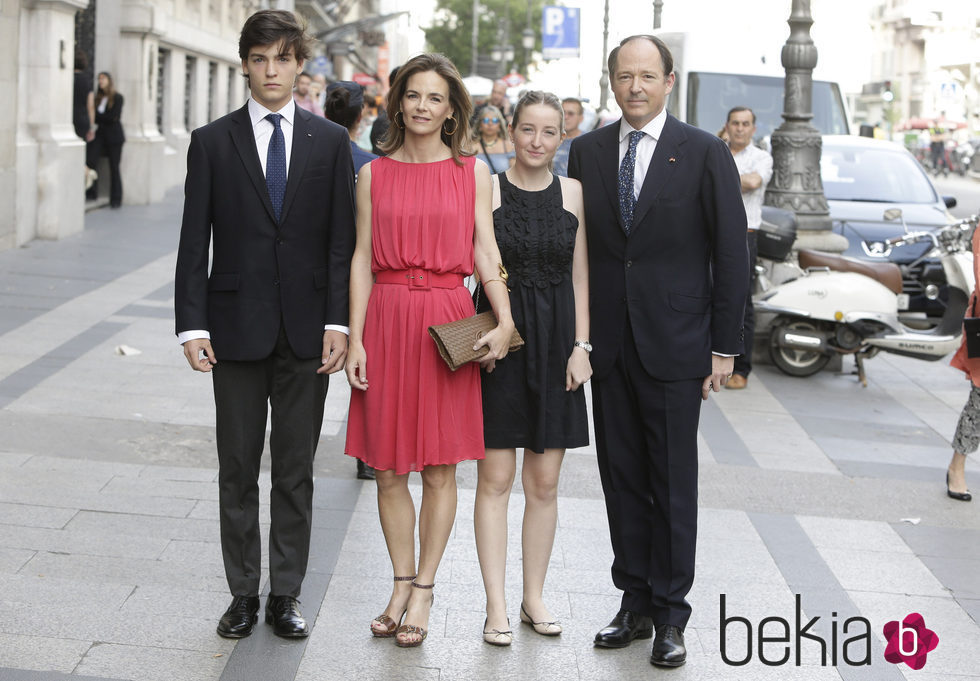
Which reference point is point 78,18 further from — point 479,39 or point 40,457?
point 479,39

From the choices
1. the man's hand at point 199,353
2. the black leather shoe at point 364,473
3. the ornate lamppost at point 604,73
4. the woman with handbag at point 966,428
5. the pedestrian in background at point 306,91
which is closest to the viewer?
the man's hand at point 199,353

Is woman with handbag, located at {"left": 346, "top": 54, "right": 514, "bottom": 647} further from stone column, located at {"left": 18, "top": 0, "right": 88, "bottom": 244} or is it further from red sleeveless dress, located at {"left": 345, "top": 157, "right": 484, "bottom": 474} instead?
stone column, located at {"left": 18, "top": 0, "right": 88, "bottom": 244}

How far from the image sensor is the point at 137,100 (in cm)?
2156

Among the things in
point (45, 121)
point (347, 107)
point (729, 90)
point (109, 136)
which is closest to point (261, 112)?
point (347, 107)

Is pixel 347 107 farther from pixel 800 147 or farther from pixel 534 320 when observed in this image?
pixel 800 147

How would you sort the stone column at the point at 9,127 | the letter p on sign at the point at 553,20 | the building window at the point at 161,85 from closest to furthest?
the stone column at the point at 9,127 → the building window at the point at 161,85 → the letter p on sign at the point at 553,20

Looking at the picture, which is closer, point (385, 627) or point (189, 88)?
point (385, 627)

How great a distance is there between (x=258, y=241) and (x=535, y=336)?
0.95 m

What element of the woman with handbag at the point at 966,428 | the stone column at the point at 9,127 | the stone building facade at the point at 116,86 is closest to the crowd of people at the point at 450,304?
the stone building facade at the point at 116,86

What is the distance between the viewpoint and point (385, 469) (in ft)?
14.9

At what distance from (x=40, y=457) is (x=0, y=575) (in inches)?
66.4

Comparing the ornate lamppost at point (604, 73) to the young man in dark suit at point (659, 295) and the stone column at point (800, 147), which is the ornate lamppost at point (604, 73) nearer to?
the stone column at point (800, 147)

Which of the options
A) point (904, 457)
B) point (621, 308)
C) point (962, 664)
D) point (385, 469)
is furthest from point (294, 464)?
point (904, 457)

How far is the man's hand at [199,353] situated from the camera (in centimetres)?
442
